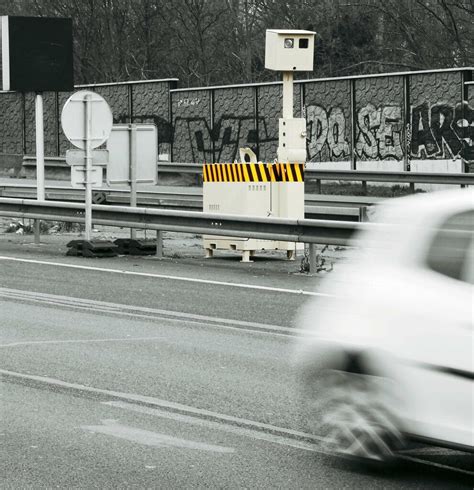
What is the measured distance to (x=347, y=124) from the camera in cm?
3506

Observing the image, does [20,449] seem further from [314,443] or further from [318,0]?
[318,0]

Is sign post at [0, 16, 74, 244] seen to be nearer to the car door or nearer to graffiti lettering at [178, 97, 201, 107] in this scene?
graffiti lettering at [178, 97, 201, 107]

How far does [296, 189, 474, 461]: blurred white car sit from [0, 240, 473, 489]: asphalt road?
1.01ft

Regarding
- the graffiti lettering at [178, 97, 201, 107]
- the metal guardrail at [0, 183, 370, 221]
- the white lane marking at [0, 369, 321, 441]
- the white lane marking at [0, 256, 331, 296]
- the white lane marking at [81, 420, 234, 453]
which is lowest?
the white lane marking at [81, 420, 234, 453]

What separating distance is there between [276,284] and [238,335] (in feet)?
12.5

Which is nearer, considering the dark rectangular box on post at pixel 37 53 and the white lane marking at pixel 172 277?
the white lane marking at pixel 172 277

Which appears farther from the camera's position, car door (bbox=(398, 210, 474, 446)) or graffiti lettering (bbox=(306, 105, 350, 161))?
graffiti lettering (bbox=(306, 105, 350, 161))

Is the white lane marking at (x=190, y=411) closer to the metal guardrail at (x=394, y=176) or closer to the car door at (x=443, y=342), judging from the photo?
the car door at (x=443, y=342)

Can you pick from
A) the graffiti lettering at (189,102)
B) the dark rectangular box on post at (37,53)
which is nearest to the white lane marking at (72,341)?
the dark rectangular box on post at (37,53)

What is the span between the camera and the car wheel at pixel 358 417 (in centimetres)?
659

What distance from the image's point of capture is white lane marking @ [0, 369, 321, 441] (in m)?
7.88

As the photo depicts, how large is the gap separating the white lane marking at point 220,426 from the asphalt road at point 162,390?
1 cm

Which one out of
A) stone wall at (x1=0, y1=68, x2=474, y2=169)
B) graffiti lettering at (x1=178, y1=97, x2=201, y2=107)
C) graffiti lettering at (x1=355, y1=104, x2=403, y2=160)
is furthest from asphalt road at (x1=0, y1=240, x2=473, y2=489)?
graffiti lettering at (x1=178, y1=97, x2=201, y2=107)

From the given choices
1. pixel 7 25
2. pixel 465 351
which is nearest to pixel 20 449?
pixel 465 351
